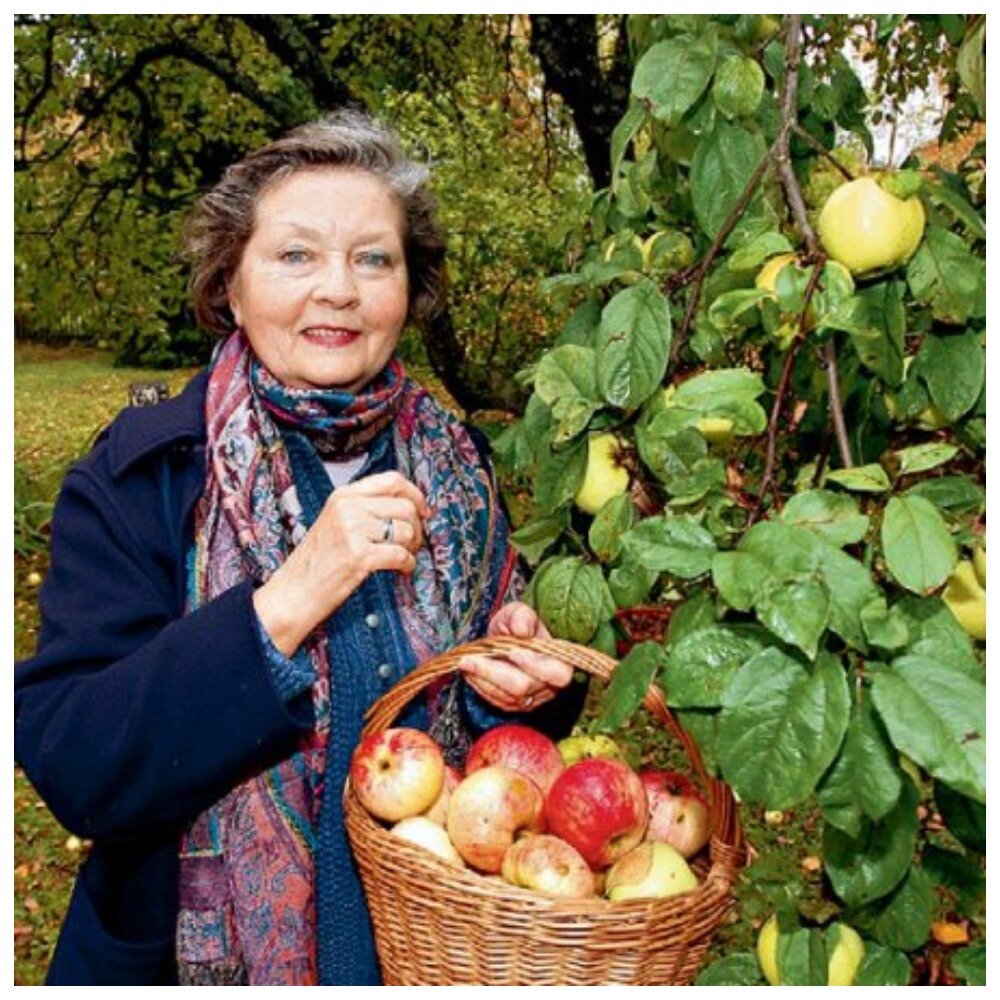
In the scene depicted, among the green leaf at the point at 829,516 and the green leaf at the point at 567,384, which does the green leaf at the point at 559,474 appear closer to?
the green leaf at the point at 567,384

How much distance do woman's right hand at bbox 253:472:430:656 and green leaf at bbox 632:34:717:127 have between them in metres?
0.50

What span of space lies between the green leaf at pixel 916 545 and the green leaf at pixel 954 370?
9.4 inches

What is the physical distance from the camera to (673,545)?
1091 millimetres

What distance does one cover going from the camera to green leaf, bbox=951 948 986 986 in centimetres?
118

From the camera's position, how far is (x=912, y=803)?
1025 mm

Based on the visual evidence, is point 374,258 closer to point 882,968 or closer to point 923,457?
point 923,457

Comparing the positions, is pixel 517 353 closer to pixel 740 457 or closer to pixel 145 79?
pixel 145 79

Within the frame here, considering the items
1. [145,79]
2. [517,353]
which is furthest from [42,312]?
[517,353]

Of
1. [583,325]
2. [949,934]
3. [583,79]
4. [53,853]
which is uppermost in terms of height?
[583,79]

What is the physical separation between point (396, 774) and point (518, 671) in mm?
198

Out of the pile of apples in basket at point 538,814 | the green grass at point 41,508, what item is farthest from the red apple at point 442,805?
the green grass at point 41,508

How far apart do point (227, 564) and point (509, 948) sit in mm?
682

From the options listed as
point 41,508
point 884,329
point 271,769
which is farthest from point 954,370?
point 41,508

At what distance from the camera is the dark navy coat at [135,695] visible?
155 cm
